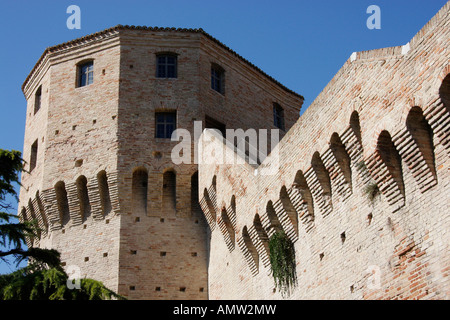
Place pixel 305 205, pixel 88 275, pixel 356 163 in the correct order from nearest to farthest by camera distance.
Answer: pixel 356 163 → pixel 305 205 → pixel 88 275

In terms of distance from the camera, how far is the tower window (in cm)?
2509

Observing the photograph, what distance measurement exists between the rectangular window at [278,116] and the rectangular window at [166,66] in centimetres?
478

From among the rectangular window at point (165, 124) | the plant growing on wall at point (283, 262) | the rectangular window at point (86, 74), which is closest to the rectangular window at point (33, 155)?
the rectangular window at point (86, 74)

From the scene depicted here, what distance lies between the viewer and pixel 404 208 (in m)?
13.2

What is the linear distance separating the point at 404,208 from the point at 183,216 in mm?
10536

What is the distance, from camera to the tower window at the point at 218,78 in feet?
82.3

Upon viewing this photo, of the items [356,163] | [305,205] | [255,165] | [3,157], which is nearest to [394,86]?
[356,163]

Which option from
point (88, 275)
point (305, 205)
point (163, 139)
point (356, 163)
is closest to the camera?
point (356, 163)

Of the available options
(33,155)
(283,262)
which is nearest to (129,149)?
(33,155)

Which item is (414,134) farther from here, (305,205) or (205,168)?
(205,168)

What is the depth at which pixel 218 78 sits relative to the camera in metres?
25.4

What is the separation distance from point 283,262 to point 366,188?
3645 millimetres

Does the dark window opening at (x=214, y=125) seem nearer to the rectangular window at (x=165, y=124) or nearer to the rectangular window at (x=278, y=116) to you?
the rectangular window at (x=165, y=124)

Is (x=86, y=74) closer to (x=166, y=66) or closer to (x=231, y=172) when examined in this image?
(x=166, y=66)
